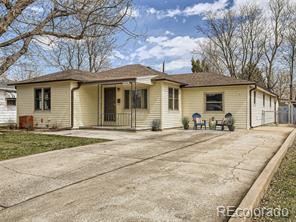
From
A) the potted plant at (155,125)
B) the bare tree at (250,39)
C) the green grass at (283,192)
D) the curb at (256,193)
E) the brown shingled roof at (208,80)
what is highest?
the bare tree at (250,39)

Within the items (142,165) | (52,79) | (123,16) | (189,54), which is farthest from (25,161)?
(189,54)

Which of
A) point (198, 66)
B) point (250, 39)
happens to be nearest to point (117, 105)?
point (198, 66)

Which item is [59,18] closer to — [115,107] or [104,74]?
[115,107]

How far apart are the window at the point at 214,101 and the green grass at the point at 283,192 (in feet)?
37.7

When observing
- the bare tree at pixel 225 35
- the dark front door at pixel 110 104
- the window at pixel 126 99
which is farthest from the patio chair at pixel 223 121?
the bare tree at pixel 225 35

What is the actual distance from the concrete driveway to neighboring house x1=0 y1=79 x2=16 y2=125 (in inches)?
624

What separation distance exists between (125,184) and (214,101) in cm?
1411

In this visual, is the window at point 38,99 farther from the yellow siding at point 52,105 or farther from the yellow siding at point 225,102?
the yellow siding at point 225,102

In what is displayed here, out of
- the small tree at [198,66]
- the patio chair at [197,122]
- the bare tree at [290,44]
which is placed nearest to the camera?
the patio chair at [197,122]

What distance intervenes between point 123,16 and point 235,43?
87.4 feet

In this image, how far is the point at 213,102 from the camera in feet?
59.0

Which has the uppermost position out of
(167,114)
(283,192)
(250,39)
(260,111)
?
(250,39)

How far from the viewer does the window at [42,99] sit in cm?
1695

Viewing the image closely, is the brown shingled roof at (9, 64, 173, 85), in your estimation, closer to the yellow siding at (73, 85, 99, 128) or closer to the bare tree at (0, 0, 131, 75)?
the yellow siding at (73, 85, 99, 128)
